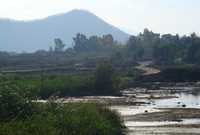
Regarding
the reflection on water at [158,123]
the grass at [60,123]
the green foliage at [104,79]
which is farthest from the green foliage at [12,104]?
the green foliage at [104,79]

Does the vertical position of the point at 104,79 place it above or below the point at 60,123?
above

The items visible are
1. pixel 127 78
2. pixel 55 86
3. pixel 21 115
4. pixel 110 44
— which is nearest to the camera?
pixel 21 115

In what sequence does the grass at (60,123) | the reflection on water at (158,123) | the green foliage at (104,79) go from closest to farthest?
the grass at (60,123) < the reflection on water at (158,123) < the green foliage at (104,79)

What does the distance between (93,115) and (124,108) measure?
1097 inches

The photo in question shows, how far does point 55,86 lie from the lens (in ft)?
234

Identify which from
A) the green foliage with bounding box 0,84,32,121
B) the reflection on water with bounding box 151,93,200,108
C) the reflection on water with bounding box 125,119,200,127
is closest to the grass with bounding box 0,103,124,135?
the green foliage with bounding box 0,84,32,121

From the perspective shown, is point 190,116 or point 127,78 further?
point 127,78

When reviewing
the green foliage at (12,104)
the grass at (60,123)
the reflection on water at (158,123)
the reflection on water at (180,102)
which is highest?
the green foliage at (12,104)

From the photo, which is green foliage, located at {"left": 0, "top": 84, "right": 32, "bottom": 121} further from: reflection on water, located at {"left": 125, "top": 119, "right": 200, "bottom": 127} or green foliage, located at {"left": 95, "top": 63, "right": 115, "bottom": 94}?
green foliage, located at {"left": 95, "top": 63, "right": 115, "bottom": 94}

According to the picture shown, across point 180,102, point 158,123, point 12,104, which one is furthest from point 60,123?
point 180,102

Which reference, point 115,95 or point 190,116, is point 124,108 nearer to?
point 190,116

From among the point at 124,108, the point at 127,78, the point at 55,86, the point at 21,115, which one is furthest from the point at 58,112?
the point at 127,78

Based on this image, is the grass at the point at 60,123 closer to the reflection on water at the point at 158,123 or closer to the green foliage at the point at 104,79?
the reflection on water at the point at 158,123

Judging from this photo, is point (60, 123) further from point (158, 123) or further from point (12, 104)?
point (158, 123)
